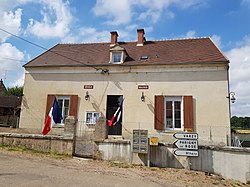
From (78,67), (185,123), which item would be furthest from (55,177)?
(78,67)

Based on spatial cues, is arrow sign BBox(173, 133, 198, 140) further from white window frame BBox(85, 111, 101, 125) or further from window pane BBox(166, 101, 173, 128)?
white window frame BBox(85, 111, 101, 125)

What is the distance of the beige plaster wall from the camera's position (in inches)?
467

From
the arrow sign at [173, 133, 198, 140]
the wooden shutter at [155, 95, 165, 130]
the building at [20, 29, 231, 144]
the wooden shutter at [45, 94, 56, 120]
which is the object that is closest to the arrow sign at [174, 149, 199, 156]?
the arrow sign at [173, 133, 198, 140]

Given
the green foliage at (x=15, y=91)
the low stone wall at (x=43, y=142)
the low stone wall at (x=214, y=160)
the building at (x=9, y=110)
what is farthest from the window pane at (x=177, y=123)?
the green foliage at (x=15, y=91)

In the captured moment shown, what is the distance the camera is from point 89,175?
676cm

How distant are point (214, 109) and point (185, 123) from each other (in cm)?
173

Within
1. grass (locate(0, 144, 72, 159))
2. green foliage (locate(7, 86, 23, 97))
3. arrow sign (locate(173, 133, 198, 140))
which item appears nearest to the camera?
arrow sign (locate(173, 133, 198, 140))

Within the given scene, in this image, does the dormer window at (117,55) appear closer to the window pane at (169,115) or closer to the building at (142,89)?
the building at (142,89)

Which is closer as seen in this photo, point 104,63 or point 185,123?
point 185,123

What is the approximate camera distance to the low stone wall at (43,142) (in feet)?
31.3

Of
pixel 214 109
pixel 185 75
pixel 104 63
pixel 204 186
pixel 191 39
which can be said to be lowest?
pixel 204 186

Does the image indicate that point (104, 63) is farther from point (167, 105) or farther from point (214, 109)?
point (214, 109)

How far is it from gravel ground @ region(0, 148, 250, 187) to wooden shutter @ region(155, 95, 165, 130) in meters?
4.05

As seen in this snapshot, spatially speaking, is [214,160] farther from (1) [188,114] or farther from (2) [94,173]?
(2) [94,173]
